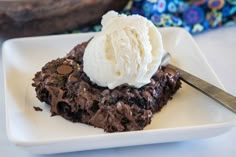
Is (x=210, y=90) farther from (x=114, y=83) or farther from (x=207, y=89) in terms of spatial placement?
(x=114, y=83)

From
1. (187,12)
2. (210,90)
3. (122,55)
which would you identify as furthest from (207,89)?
(187,12)

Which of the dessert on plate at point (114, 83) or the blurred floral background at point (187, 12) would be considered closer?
the dessert on plate at point (114, 83)

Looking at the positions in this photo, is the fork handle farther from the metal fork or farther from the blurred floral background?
the blurred floral background

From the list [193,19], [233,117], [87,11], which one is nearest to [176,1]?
[193,19]

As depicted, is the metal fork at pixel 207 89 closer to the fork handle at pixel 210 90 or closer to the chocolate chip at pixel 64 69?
A: the fork handle at pixel 210 90

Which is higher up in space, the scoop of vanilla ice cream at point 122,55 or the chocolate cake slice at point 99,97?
the scoop of vanilla ice cream at point 122,55

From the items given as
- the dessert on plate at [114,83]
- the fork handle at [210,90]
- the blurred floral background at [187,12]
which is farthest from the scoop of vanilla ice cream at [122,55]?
the blurred floral background at [187,12]

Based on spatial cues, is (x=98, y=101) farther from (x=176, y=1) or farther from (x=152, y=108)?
(x=176, y=1)
